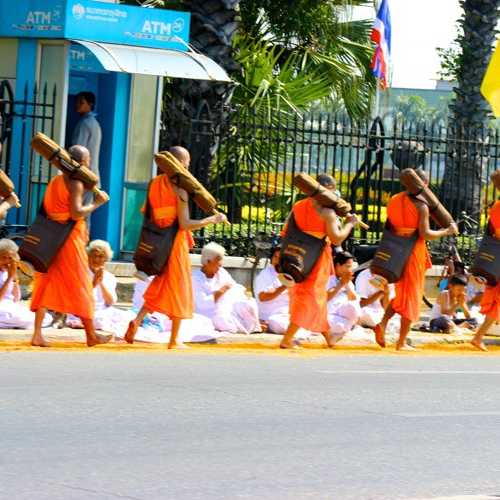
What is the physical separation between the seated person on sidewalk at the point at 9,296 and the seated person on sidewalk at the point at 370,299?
3745mm

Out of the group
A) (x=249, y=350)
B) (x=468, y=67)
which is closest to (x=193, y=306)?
(x=249, y=350)

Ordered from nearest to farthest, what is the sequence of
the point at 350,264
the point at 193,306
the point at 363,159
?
the point at 193,306, the point at 350,264, the point at 363,159

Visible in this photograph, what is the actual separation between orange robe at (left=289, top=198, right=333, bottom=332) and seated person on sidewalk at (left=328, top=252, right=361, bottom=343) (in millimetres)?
938

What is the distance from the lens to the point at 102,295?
15.5 metres

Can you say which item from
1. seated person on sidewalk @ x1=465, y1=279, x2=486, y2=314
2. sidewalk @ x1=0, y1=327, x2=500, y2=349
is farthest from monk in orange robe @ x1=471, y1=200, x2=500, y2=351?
seated person on sidewalk @ x1=465, y1=279, x2=486, y2=314

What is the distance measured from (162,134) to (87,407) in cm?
1098

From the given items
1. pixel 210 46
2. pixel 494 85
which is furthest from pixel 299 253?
pixel 210 46

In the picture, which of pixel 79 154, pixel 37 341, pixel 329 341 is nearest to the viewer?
pixel 79 154

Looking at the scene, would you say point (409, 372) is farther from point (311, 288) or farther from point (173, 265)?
point (173, 265)

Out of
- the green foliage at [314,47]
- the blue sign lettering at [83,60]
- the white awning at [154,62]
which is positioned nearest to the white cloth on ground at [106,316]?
the white awning at [154,62]

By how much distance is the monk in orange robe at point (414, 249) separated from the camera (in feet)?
52.0

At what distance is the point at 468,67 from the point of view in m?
27.1

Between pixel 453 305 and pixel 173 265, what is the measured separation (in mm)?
4829

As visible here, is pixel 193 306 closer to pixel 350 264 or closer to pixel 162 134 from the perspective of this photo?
pixel 350 264
